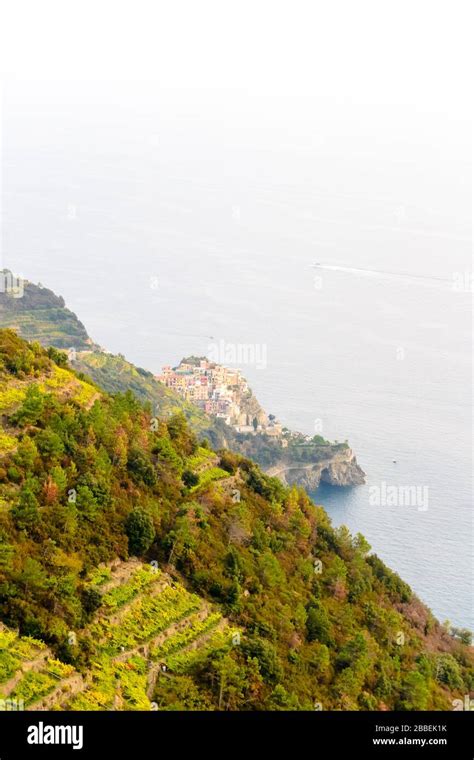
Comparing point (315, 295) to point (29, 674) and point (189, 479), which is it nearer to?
point (189, 479)

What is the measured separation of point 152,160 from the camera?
199 m

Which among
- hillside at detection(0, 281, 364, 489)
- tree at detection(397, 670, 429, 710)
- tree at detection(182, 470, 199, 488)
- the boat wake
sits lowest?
tree at detection(397, 670, 429, 710)

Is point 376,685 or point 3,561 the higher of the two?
point 3,561

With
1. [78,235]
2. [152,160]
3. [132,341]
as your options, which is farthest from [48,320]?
[152,160]

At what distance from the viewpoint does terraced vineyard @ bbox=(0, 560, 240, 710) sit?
17188 millimetres

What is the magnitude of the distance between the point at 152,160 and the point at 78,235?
201 feet

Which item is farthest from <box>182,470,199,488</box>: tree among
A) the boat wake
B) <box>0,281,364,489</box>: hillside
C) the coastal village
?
the boat wake

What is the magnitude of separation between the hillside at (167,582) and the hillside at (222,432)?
137ft

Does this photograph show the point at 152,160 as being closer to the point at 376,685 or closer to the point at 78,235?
the point at 78,235

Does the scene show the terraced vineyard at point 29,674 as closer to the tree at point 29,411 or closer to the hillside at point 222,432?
the tree at point 29,411

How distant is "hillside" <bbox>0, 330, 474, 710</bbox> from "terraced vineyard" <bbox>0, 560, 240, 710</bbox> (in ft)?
0.11

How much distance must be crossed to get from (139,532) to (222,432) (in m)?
54.8

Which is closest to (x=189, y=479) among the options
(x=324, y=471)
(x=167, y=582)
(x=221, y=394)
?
(x=167, y=582)

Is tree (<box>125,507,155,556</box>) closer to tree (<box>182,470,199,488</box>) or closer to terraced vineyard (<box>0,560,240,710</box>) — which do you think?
terraced vineyard (<box>0,560,240,710</box>)
